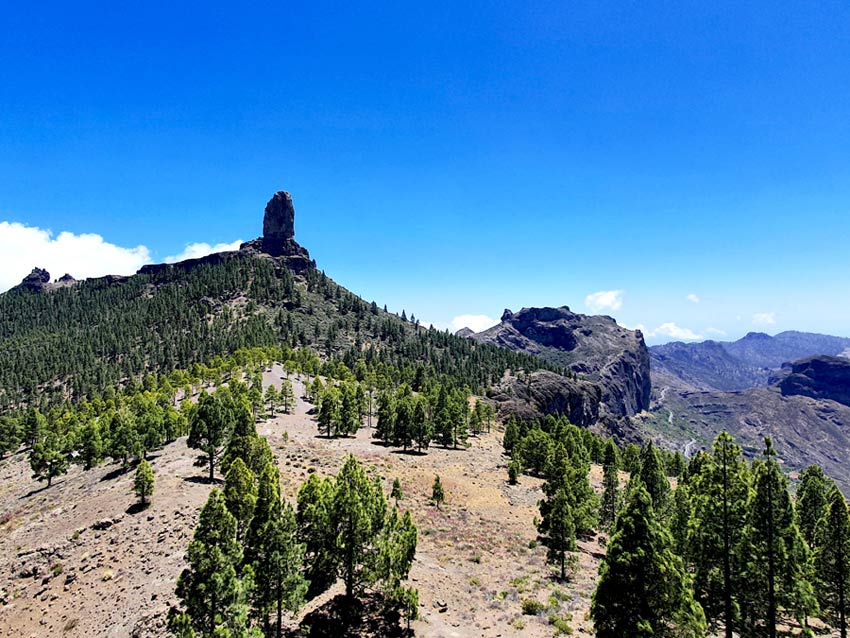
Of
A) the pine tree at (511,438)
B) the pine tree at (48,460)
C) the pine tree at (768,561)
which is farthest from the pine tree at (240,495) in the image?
the pine tree at (511,438)

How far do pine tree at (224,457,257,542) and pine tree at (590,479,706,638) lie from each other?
28900 mm

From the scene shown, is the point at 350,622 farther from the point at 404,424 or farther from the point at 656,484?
the point at 404,424

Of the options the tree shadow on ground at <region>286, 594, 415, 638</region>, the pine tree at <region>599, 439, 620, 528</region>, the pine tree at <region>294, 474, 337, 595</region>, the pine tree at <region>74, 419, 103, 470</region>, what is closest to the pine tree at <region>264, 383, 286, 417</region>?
the pine tree at <region>74, 419, 103, 470</region>

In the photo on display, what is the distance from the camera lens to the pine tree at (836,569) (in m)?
35.1

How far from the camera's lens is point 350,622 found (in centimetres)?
3384

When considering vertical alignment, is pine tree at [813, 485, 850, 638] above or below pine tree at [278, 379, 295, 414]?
below

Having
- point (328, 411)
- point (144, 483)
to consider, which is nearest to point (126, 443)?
point (144, 483)

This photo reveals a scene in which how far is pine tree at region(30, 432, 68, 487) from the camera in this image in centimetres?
7488

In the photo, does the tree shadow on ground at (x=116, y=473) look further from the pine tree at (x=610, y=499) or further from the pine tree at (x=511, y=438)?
the pine tree at (x=511, y=438)

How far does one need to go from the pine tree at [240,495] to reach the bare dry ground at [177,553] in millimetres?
6929

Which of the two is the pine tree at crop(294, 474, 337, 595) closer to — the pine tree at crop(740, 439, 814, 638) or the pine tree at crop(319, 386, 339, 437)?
the pine tree at crop(740, 439, 814, 638)

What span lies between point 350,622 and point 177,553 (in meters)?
19.6

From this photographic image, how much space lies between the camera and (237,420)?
56750 millimetres

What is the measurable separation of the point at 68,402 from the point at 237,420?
516 ft
